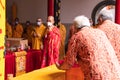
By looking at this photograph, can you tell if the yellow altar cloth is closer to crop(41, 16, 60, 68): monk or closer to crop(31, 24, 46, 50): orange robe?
crop(41, 16, 60, 68): monk

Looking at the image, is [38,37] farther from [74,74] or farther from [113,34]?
[74,74]

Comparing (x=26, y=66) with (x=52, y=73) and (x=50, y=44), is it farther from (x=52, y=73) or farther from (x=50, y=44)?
(x=52, y=73)

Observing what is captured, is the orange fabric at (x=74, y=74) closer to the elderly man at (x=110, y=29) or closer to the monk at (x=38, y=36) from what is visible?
the elderly man at (x=110, y=29)

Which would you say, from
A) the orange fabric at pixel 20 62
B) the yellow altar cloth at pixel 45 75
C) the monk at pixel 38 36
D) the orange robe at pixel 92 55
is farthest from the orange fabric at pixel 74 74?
the monk at pixel 38 36

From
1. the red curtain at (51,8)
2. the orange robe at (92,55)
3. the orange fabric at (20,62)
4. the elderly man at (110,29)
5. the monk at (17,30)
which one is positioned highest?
the red curtain at (51,8)

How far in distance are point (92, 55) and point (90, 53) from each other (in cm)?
2

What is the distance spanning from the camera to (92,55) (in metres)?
2.43

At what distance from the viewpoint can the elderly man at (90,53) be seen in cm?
242

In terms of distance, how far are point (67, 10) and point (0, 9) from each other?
897cm

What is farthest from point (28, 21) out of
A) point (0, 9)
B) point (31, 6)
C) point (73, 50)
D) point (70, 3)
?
point (0, 9)

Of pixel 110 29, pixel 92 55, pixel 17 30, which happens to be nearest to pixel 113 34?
pixel 110 29

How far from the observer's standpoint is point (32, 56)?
5.83 meters

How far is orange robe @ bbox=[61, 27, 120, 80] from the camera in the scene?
2422 millimetres

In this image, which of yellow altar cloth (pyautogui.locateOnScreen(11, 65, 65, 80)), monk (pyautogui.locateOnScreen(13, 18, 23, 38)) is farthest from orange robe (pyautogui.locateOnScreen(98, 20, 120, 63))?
monk (pyautogui.locateOnScreen(13, 18, 23, 38))
